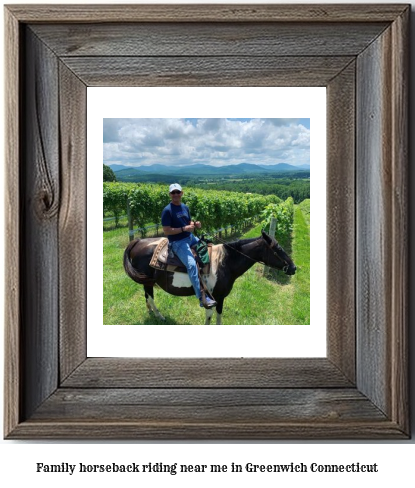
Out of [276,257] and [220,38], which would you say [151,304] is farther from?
[220,38]

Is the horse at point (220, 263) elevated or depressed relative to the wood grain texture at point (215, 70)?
depressed

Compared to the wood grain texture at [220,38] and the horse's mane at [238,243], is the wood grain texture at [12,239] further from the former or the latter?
the horse's mane at [238,243]

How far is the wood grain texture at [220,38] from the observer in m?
1.09

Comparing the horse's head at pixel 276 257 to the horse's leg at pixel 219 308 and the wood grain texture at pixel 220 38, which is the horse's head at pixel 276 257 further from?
the wood grain texture at pixel 220 38

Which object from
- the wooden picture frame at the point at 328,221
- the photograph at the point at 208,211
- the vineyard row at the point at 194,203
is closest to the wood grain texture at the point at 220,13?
the wooden picture frame at the point at 328,221

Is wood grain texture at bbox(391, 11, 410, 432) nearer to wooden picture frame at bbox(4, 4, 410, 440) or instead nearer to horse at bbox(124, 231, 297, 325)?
wooden picture frame at bbox(4, 4, 410, 440)

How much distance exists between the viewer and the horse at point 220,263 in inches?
44.2

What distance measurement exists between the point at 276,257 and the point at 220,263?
109 millimetres

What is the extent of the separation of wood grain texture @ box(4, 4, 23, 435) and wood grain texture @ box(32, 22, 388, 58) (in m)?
0.07

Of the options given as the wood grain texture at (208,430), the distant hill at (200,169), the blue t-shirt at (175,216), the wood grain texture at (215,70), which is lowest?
the wood grain texture at (208,430)

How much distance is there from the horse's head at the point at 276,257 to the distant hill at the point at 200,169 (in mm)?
124

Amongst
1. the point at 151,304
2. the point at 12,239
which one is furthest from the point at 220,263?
the point at 12,239

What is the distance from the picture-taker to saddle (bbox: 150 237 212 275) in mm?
1127
